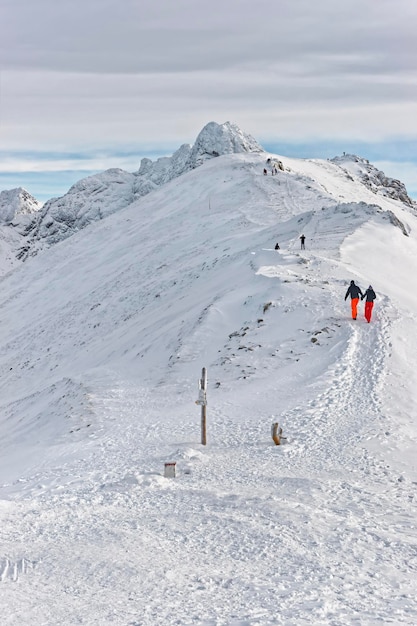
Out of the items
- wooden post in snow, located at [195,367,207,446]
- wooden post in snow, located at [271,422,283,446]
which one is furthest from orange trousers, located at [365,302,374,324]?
wooden post in snow, located at [195,367,207,446]

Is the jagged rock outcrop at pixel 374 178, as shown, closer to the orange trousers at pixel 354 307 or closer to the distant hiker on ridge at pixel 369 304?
the orange trousers at pixel 354 307

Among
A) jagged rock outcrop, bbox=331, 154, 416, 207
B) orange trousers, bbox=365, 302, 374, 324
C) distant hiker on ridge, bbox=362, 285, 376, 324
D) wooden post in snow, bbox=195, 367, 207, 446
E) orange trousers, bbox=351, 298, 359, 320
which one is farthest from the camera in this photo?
jagged rock outcrop, bbox=331, 154, 416, 207

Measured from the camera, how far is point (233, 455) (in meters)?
15.8

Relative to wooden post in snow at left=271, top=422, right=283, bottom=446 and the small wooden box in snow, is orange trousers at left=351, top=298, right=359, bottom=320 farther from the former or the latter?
the small wooden box in snow

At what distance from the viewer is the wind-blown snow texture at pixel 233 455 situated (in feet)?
30.7

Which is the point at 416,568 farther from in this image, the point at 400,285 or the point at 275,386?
the point at 400,285

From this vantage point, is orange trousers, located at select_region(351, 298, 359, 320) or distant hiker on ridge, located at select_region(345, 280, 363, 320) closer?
distant hiker on ridge, located at select_region(345, 280, 363, 320)

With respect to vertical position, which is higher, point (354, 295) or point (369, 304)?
point (354, 295)

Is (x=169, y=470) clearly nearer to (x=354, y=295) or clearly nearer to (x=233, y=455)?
(x=233, y=455)

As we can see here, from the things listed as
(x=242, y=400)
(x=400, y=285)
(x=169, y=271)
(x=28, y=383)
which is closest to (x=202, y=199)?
(x=169, y=271)

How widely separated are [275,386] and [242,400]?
4.28 feet

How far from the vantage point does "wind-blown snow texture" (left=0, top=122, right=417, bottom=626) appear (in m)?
9.34

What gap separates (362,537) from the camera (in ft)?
36.1

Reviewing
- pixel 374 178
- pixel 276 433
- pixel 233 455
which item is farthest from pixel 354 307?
pixel 374 178
